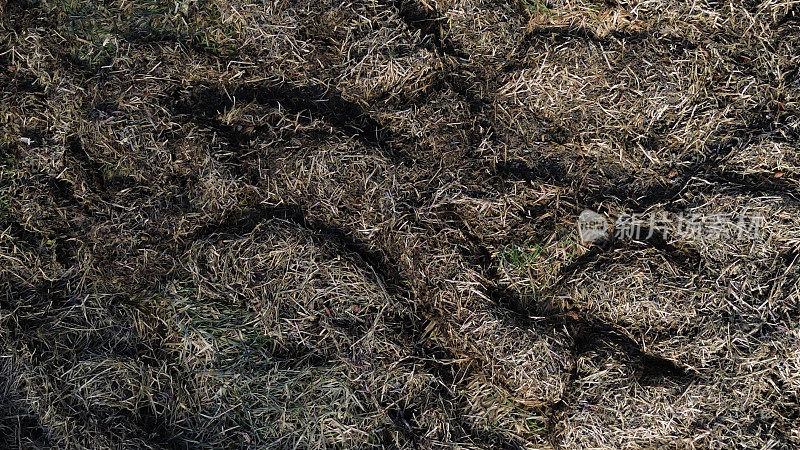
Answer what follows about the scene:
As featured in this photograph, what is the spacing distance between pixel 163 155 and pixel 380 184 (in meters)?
1.11

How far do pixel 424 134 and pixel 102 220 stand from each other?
1683 mm

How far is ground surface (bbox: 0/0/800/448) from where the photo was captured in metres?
2.98

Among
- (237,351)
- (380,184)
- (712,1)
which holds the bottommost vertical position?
(237,351)

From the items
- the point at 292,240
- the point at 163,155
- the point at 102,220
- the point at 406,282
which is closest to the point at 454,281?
the point at 406,282

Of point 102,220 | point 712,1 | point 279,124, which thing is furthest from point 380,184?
point 712,1

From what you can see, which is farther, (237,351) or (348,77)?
(348,77)

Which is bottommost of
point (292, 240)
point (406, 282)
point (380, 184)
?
point (406, 282)

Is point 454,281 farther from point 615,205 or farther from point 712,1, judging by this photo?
point 712,1

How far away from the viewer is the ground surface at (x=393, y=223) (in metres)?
2.98

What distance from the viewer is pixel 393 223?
3.12 metres

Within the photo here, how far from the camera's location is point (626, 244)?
3.10m

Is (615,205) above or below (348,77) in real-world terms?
below

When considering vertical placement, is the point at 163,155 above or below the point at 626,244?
above

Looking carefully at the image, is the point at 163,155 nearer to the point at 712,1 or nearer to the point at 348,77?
the point at 348,77
